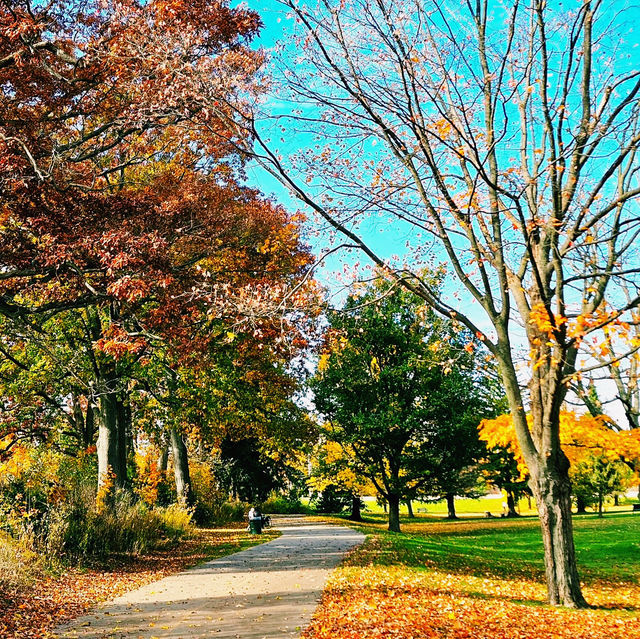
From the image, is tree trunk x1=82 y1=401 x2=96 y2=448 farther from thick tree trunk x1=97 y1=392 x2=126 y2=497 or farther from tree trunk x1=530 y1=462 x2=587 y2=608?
tree trunk x1=530 y1=462 x2=587 y2=608

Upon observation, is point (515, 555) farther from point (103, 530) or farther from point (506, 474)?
point (506, 474)

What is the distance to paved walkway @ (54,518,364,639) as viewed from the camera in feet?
21.0

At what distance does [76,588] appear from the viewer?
9070mm

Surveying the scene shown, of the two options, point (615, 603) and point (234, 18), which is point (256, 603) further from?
point (234, 18)

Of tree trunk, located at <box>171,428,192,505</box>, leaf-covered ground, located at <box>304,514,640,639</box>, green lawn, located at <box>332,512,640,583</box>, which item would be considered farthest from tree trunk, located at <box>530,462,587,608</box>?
tree trunk, located at <box>171,428,192,505</box>

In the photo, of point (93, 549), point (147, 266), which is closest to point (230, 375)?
point (93, 549)

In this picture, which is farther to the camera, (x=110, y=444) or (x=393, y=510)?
(x=393, y=510)

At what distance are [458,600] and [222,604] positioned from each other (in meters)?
3.61

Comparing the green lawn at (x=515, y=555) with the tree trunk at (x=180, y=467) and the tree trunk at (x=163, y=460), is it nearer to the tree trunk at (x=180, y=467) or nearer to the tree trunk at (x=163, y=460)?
the tree trunk at (x=180, y=467)

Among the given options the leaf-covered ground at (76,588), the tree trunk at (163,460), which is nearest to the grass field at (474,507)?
the tree trunk at (163,460)

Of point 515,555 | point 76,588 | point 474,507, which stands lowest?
point 474,507

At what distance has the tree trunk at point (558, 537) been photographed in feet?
25.8

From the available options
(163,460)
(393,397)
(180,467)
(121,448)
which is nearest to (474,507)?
(393,397)

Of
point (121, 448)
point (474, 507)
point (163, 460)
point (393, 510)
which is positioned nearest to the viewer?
point (121, 448)
